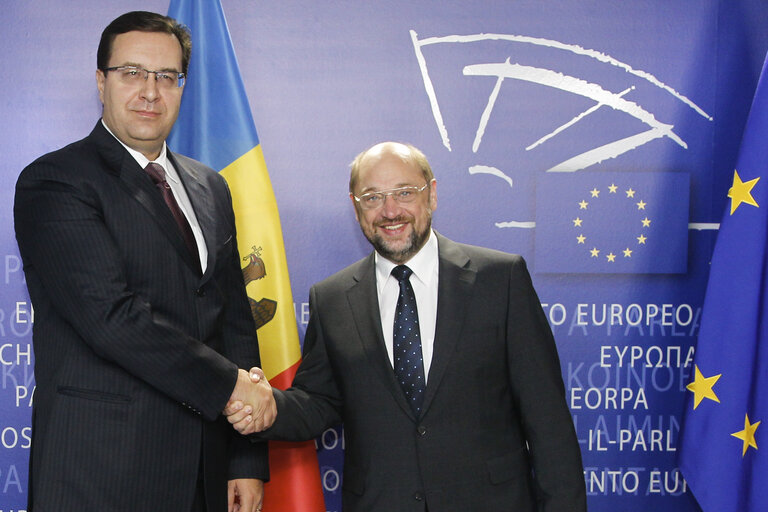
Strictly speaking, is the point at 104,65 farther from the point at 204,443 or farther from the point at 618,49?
the point at 618,49

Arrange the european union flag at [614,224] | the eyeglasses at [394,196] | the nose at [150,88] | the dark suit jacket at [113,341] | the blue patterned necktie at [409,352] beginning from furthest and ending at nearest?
the european union flag at [614,224], the eyeglasses at [394,196], the blue patterned necktie at [409,352], the nose at [150,88], the dark suit jacket at [113,341]

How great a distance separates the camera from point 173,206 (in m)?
2.14

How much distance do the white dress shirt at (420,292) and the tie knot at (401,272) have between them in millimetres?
22

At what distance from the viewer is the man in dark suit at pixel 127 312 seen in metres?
1.92

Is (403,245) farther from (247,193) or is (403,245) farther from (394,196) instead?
(247,193)

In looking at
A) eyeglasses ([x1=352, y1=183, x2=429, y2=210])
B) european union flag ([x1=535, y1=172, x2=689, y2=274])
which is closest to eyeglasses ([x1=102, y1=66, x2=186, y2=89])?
eyeglasses ([x1=352, y1=183, x2=429, y2=210])

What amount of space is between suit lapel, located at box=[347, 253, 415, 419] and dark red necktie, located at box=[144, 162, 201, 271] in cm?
56

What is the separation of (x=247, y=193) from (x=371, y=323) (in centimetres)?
87

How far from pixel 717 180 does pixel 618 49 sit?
2.46 feet

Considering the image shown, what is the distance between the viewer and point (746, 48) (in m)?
3.17

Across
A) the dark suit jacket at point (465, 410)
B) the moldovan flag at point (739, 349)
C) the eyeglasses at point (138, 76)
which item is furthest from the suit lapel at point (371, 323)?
the moldovan flag at point (739, 349)

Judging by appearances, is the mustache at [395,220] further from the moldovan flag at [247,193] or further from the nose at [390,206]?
the moldovan flag at [247,193]

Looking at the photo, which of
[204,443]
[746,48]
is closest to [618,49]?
[746,48]

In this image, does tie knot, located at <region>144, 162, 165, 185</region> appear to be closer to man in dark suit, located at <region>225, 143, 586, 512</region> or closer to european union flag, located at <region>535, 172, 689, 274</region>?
man in dark suit, located at <region>225, 143, 586, 512</region>
